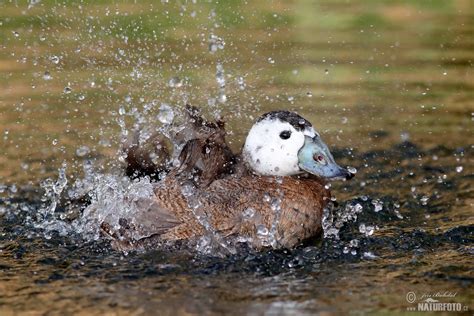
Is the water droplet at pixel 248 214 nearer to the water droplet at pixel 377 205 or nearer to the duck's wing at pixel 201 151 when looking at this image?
the duck's wing at pixel 201 151

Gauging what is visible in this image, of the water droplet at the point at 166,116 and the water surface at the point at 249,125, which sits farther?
the water droplet at the point at 166,116

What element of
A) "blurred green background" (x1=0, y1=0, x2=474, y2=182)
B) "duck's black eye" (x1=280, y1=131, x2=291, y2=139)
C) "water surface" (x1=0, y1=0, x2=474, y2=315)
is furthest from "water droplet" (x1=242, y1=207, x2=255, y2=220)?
"blurred green background" (x1=0, y1=0, x2=474, y2=182)

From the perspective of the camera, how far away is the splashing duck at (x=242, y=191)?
19.4ft

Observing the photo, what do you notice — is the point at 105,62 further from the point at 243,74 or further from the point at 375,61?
the point at 375,61

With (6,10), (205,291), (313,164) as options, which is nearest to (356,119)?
(313,164)

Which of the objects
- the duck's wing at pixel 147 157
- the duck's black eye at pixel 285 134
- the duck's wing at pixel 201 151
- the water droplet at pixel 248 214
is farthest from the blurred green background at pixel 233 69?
the water droplet at pixel 248 214

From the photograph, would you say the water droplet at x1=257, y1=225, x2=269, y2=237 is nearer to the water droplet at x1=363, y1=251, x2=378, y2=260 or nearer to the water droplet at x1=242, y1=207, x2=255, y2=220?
the water droplet at x1=242, y1=207, x2=255, y2=220

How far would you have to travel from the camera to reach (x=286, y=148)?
6.22m

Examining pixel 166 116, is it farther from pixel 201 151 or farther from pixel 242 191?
pixel 242 191

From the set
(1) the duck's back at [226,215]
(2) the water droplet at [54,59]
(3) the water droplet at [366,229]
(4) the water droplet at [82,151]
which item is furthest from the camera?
(2) the water droplet at [54,59]

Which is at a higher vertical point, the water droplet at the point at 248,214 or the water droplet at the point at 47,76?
the water droplet at the point at 47,76

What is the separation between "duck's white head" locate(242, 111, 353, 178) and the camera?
20.4ft

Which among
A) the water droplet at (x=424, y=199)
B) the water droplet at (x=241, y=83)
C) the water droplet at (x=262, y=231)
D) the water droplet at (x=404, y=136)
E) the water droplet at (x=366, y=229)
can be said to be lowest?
the water droplet at (x=366, y=229)

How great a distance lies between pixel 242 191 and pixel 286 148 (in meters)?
0.44
